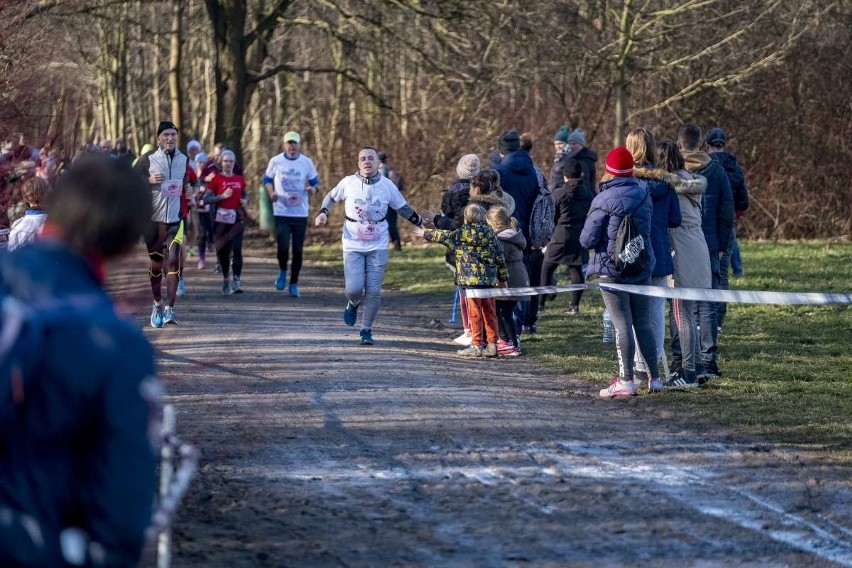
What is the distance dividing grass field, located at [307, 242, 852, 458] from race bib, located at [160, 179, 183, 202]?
3.97 meters

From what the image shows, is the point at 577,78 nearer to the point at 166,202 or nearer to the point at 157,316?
the point at 166,202

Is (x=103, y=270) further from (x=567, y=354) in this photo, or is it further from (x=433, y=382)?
(x=567, y=354)

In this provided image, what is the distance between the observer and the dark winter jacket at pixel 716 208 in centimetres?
1112

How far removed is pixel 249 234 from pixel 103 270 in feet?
89.6

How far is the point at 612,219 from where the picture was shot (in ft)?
32.9

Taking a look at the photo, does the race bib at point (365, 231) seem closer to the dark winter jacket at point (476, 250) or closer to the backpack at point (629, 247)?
the dark winter jacket at point (476, 250)

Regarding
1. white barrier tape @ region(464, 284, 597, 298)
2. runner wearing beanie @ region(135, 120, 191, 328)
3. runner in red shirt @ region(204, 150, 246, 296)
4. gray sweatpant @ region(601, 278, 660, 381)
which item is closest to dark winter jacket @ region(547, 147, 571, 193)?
white barrier tape @ region(464, 284, 597, 298)

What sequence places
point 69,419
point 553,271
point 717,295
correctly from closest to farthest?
point 69,419
point 717,295
point 553,271

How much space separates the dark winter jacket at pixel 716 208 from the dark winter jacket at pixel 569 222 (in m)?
3.81

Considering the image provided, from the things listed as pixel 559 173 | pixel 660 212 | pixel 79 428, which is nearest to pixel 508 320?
pixel 660 212

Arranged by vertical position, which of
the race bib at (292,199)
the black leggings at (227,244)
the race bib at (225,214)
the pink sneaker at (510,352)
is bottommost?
the pink sneaker at (510,352)

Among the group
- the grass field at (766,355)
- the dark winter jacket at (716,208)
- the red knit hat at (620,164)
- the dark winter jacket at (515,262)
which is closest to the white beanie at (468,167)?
the dark winter jacket at (515,262)

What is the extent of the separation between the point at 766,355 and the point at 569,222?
346 centimetres

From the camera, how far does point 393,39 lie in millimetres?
26781
